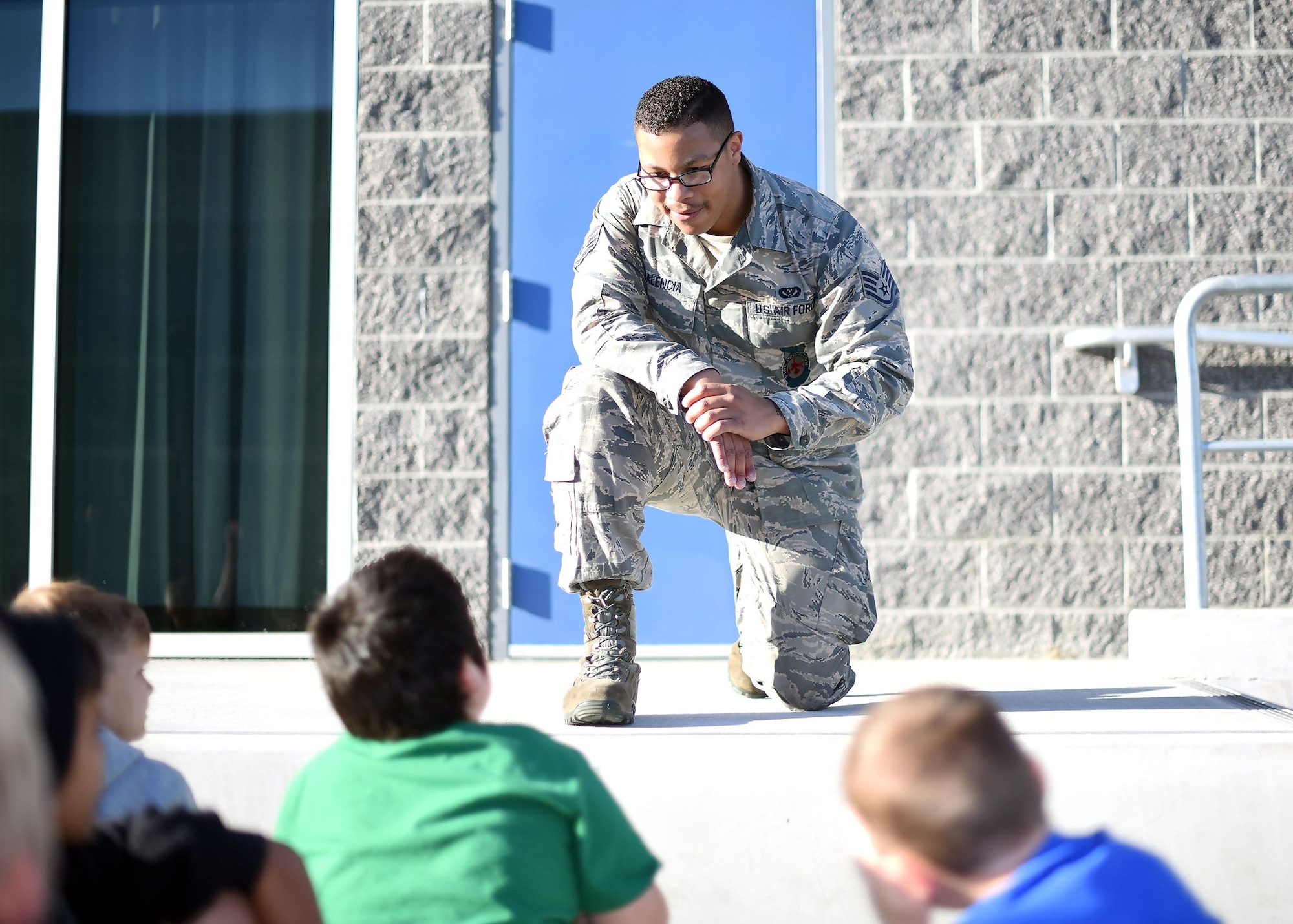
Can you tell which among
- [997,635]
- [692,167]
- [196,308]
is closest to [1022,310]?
[997,635]

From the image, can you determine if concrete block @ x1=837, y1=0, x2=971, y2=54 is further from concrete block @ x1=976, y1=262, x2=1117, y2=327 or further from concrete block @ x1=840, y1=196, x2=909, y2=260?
concrete block @ x1=976, y1=262, x2=1117, y2=327

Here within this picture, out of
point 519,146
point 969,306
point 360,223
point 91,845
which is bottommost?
point 91,845

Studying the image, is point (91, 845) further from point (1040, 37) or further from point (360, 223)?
point (1040, 37)

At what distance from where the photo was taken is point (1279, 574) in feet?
11.3

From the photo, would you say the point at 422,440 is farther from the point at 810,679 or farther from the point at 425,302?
the point at 810,679

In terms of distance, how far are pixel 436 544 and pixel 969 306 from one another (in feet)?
5.34

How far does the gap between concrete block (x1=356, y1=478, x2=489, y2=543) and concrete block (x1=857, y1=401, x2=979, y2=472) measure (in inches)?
42.6

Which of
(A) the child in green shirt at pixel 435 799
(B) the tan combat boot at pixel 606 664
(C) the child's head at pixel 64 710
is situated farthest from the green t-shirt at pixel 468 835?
(B) the tan combat boot at pixel 606 664

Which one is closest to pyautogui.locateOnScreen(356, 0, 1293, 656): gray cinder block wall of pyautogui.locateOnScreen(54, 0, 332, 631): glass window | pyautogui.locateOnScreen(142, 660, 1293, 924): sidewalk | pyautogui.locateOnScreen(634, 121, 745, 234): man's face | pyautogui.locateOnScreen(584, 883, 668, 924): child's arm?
pyautogui.locateOnScreen(54, 0, 332, 631): glass window

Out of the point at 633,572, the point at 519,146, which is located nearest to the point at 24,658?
the point at 633,572

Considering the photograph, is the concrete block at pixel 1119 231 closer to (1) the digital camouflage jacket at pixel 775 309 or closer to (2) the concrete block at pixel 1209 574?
(2) the concrete block at pixel 1209 574

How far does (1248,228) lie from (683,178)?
6.63 feet

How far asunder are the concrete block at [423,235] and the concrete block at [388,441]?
1.42 feet

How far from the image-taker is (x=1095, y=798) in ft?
5.42
